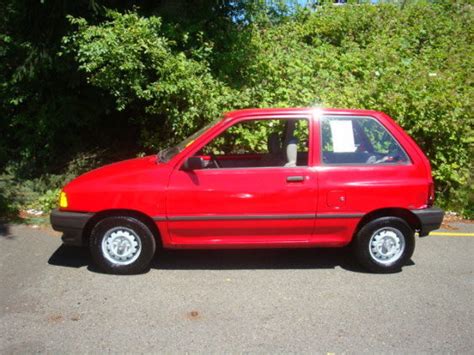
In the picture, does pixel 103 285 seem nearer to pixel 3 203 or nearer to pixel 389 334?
pixel 389 334

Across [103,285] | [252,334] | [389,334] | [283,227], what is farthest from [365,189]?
[103,285]

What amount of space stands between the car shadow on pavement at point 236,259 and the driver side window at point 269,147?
102 cm

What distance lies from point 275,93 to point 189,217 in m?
3.79

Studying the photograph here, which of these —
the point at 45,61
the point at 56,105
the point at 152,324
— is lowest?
the point at 152,324

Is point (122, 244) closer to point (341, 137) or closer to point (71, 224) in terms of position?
point (71, 224)

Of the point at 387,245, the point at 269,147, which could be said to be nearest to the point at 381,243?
the point at 387,245

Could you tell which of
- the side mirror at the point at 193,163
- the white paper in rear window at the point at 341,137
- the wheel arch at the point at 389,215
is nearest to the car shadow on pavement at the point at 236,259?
the wheel arch at the point at 389,215

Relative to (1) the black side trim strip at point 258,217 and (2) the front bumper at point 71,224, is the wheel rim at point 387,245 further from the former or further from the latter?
(2) the front bumper at point 71,224

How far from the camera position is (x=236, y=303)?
4.16 m

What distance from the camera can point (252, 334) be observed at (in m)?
3.63

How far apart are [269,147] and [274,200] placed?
1055 mm

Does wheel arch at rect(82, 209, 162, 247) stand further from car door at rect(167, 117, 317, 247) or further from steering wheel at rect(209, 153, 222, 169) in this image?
steering wheel at rect(209, 153, 222, 169)

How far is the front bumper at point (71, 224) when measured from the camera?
181 inches

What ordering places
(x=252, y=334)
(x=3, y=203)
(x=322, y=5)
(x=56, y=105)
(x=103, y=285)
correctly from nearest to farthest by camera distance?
1. (x=252, y=334)
2. (x=103, y=285)
3. (x=3, y=203)
4. (x=56, y=105)
5. (x=322, y=5)
